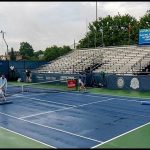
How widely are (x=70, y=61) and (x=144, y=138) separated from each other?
3103cm

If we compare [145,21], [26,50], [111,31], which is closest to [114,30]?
[111,31]

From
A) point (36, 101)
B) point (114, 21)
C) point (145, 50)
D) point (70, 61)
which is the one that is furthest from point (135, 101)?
point (114, 21)

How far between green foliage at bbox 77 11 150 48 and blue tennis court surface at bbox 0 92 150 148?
112ft

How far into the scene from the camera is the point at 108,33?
58.8 meters

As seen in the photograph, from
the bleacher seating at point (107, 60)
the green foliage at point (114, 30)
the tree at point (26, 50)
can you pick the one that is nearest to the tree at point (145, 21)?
the green foliage at point (114, 30)

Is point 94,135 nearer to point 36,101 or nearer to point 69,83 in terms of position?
point 36,101

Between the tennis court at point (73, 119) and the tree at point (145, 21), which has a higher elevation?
the tree at point (145, 21)

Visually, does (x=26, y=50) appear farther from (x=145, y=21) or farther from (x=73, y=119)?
(x=73, y=119)

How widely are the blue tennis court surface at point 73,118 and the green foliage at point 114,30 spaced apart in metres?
34.2

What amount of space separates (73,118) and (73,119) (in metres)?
0.23

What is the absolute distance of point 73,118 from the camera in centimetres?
1599

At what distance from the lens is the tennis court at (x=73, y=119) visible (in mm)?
12227

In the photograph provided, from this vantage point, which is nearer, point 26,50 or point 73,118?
point 73,118

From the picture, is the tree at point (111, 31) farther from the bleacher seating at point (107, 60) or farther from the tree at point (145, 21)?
the bleacher seating at point (107, 60)
